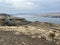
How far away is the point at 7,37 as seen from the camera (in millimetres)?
21438

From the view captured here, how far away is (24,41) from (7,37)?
2220 mm

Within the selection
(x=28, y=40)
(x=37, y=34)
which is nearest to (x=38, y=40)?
(x=28, y=40)

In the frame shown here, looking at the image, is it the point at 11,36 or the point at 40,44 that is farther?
the point at 11,36

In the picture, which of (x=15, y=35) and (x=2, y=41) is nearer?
(x=2, y=41)

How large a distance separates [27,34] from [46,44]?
421 cm

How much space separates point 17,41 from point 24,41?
68 cm

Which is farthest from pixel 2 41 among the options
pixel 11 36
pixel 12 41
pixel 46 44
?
pixel 46 44

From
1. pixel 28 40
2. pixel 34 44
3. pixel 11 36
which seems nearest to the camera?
pixel 34 44

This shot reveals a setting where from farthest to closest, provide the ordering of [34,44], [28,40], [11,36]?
[11,36] < [28,40] < [34,44]

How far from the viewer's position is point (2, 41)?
19547 millimetres

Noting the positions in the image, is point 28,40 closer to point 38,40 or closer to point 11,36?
point 38,40

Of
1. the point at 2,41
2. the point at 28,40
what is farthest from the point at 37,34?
the point at 2,41

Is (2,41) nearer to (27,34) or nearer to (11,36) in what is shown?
(11,36)

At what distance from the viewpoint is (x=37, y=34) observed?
23016 mm
